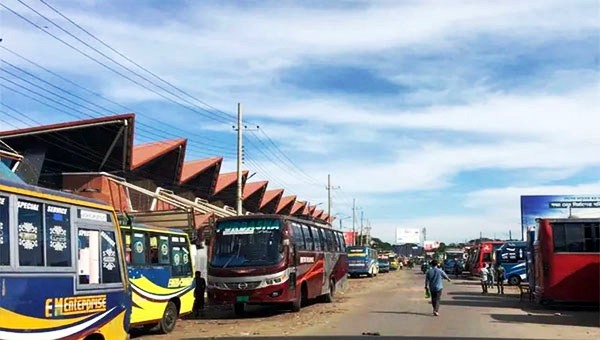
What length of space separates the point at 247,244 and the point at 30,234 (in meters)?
12.1

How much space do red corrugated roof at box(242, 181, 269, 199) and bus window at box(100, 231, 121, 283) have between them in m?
60.6

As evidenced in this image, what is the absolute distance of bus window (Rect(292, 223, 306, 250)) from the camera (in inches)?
785

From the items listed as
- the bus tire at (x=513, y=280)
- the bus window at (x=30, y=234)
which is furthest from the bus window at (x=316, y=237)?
the bus tire at (x=513, y=280)

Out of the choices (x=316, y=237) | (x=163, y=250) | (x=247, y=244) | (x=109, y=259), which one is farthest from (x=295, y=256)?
(x=109, y=259)

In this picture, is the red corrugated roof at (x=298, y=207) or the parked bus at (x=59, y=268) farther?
the red corrugated roof at (x=298, y=207)

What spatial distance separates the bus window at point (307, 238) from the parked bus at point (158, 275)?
619cm

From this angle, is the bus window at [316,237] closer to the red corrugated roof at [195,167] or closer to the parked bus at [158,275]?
the parked bus at [158,275]

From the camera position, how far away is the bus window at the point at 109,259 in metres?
8.61

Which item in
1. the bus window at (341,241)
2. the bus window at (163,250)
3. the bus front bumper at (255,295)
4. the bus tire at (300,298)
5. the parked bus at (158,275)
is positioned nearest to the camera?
the parked bus at (158,275)

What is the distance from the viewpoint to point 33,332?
687 centimetres

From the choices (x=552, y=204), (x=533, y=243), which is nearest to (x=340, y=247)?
(x=533, y=243)

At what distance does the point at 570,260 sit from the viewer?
20375mm

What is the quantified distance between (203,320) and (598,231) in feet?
39.9

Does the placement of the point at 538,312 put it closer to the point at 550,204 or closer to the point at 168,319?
the point at 168,319
